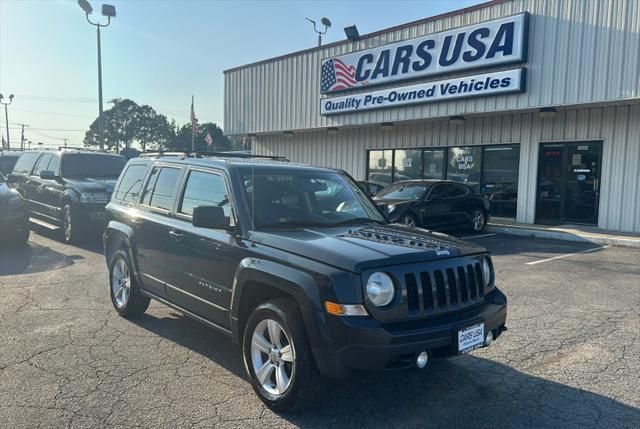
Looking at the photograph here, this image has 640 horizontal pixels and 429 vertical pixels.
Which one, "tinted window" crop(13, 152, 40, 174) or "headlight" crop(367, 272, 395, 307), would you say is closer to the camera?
"headlight" crop(367, 272, 395, 307)

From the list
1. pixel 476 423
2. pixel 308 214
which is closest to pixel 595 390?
pixel 476 423

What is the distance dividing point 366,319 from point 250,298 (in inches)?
42.8

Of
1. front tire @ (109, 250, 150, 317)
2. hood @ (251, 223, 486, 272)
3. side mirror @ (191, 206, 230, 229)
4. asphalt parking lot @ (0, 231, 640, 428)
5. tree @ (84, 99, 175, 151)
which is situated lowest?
asphalt parking lot @ (0, 231, 640, 428)

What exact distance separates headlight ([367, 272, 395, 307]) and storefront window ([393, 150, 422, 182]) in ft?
50.1

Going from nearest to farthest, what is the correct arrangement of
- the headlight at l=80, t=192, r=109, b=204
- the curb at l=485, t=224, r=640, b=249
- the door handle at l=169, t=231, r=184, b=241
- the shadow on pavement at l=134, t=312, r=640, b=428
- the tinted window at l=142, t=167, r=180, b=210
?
the shadow on pavement at l=134, t=312, r=640, b=428, the door handle at l=169, t=231, r=184, b=241, the tinted window at l=142, t=167, r=180, b=210, the headlight at l=80, t=192, r=109, b=204, the curb at l=485, t=224, r=640, b=249

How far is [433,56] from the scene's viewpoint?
603 inches

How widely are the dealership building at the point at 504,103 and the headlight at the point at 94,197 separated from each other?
9659 mm

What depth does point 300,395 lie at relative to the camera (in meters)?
3.39

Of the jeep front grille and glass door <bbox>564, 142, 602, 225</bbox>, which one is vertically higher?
glass door <bbox>564, 142, 602, 225</bbox>

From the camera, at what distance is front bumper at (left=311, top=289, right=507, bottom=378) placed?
3117 millimetres

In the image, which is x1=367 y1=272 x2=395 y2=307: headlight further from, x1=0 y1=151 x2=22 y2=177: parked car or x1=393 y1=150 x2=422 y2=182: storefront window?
x1=0 y1=151 x2=22 y2=177: parked car

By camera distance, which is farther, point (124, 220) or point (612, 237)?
point (612, 237)

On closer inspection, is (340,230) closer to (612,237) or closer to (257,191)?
(257,191)

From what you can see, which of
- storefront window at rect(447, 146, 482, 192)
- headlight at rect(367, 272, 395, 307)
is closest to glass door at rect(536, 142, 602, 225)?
storefront window at rect(447, 146, 482, 192)
